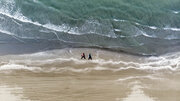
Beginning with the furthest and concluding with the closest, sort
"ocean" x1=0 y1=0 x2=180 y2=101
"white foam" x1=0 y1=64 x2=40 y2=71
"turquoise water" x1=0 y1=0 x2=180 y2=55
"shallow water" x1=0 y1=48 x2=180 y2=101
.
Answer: "turquoise water" x1=0 y1=0 x2=180 y2=55 → "white foam" x1=0 y1=64 x2=40 y2=71 → "ocean" x1=0 y1=0 x2=180 y2=101 → "shallow water" x1=0 y1=48 x2=180 y2=101

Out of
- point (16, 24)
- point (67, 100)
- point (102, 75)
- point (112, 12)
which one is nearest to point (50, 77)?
point (67, 100)

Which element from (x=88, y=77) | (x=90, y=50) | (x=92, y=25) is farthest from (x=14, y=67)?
Answer: (x=92, y=25)

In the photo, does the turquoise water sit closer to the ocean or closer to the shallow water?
the ocean

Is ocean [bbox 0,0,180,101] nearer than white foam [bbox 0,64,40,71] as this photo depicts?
Yes

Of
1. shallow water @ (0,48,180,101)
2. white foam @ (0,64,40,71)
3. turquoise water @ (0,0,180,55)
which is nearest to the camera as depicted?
shallow water @ (0,48,180,101)

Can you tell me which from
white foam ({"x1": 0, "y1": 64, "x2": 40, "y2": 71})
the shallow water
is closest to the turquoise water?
the shallow water

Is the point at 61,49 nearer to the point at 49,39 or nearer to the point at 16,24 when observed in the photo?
the point at 49,39

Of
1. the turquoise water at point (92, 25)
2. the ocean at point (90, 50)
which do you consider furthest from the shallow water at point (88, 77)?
the turquoise water at point (92, 25)

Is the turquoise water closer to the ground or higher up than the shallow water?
higher up
